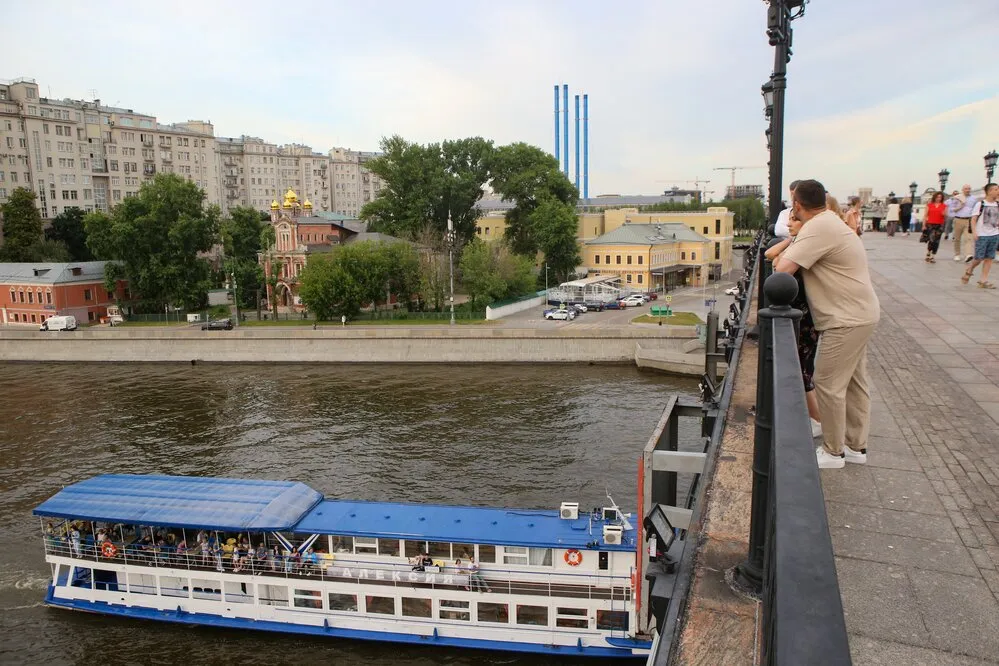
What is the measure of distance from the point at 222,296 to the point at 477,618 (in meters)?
54.6

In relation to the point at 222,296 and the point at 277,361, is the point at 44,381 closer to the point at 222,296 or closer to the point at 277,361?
the point at 277,361

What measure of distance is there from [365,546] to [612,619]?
5432mm

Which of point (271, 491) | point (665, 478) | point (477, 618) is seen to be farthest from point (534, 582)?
point (665, 478)

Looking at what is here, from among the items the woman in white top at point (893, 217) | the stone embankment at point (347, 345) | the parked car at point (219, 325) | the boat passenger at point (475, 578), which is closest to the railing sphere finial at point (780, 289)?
the boat passenger at point (475, 578)

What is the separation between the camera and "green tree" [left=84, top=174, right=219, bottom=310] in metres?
52.1

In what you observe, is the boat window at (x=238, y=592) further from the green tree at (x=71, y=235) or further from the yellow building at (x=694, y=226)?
the green tree at (x=71, y=235)

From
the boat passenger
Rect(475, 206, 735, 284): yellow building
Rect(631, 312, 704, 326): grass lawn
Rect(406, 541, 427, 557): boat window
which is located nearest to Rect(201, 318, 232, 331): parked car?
Rect(631, 312, 704, 326): grass lawn

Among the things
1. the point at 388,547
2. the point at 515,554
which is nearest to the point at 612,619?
the point at 515,554

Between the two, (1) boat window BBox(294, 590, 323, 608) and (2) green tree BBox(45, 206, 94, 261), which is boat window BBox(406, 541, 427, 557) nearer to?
(1) boat window BBox(294, 590, 323, 608)

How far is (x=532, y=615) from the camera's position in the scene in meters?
15.0

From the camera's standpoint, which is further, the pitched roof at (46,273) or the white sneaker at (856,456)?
the pitched roof at (46,273)

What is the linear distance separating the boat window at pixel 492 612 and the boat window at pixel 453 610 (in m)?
0.29

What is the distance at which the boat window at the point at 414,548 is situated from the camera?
15.4 meters

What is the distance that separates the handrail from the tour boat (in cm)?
1343
